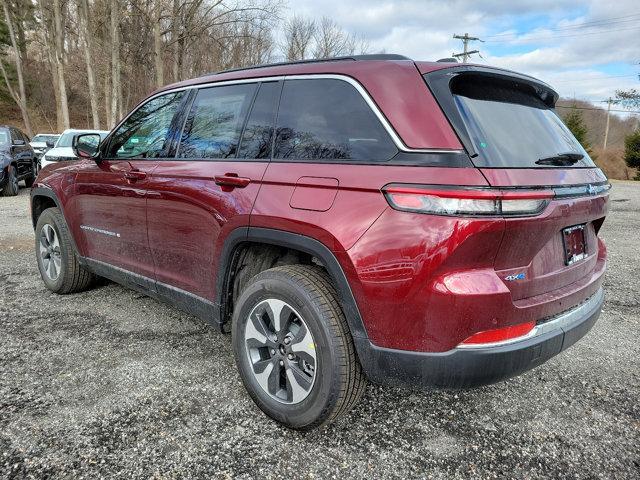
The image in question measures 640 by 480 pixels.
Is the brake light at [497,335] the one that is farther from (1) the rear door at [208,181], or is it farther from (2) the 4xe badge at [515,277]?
(1) the rear door at [208,181]

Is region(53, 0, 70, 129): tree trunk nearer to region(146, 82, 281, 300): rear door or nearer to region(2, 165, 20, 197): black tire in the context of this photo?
region(2, 165, 20, 197): black tire

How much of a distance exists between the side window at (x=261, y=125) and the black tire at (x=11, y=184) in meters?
11.3

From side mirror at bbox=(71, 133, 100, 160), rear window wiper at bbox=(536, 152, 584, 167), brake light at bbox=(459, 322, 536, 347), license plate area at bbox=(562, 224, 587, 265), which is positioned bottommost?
Answer: brake light at bbox=(459, 322, 536, 347)

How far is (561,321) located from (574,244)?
376 millimetres

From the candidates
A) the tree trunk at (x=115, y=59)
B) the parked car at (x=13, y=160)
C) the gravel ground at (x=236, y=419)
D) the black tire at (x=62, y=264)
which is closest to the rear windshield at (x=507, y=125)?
the gravel ground at (x=236, y=419)

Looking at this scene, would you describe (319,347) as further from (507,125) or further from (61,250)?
(61,250)

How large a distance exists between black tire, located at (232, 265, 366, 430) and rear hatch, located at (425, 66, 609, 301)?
0.74 meters

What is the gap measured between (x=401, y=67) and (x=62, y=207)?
3.30 metres

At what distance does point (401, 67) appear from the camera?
2096mm

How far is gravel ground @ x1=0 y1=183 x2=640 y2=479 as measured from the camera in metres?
2.10

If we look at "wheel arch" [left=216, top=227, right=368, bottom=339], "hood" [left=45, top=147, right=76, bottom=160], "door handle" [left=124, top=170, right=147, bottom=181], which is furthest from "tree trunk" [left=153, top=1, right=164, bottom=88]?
"wheel arch" [left=216, top=227, right=368, bottom=339]

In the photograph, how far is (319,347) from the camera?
6.95 ft

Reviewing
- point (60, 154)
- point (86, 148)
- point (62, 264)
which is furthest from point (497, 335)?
point (60, 154)

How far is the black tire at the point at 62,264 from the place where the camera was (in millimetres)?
4090
